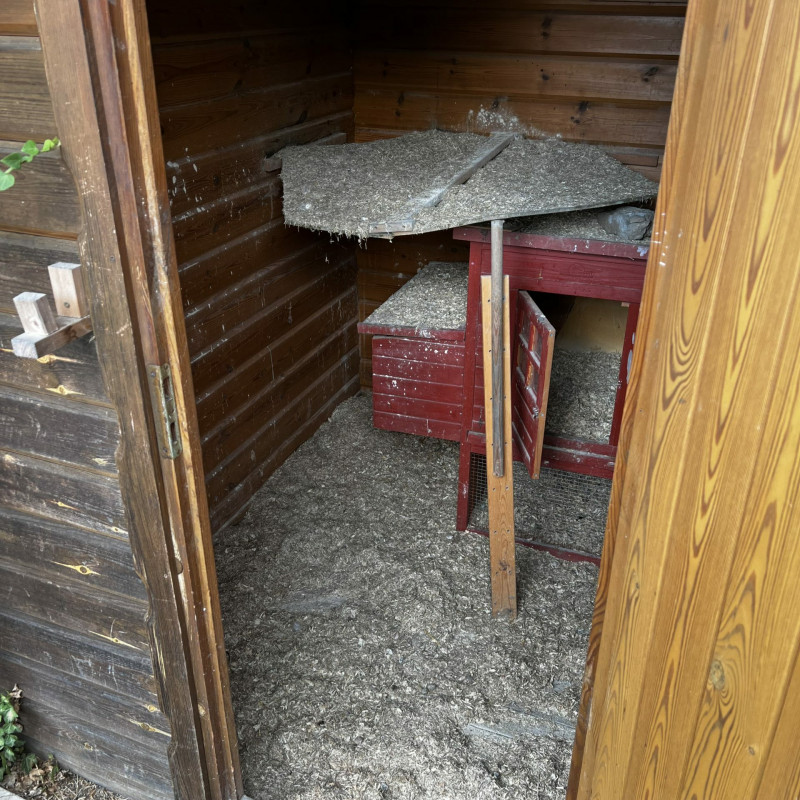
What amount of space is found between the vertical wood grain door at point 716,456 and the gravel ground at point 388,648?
3.83 ft

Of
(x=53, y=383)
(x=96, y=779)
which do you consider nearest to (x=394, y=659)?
(x=96, y=779)

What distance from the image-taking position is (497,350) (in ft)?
8.96

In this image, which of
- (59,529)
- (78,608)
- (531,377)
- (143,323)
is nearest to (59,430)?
(59,529)

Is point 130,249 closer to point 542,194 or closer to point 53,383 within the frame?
point 53,383

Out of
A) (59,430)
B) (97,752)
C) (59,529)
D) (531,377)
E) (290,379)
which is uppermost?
(59,430)

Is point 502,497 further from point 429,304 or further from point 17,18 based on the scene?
point 17,18

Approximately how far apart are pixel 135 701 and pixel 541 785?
4.11 ft

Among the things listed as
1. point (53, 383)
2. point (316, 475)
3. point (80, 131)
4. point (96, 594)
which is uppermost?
point (80, 131)

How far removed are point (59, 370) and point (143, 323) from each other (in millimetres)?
260

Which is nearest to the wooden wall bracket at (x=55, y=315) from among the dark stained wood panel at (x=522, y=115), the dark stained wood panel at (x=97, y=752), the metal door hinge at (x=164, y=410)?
the metal door hinge at (x=164, y=410)

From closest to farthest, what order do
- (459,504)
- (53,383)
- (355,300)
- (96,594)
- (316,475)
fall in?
(53,383) → (96,594) → (459,504) → (316,475) → (355,300)

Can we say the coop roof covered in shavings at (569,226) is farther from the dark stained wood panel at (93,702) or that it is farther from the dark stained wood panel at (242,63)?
the dark stained wood panel at (93,702)

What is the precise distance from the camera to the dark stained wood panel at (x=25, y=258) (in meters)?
1.45

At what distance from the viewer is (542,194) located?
9.43 ft
